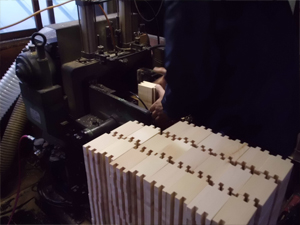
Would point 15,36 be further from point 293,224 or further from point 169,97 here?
point 293,224

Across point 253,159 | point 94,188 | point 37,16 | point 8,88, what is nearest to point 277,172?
point 253,159

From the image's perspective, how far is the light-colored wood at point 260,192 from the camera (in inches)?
29.5

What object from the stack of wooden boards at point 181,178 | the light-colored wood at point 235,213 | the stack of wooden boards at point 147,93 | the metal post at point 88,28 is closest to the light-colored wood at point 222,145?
the stack of wooden boards at point 181,178

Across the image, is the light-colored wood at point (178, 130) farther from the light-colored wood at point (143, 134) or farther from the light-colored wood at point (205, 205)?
the light-colored wood at point (205, 205)

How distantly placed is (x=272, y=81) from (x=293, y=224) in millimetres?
1125

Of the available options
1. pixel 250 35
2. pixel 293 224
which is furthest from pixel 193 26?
pixel 293 224

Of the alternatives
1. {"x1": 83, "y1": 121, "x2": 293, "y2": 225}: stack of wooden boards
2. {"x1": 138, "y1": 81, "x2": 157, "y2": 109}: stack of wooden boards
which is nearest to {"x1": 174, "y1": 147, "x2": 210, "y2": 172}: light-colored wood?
{"x1": 83, "y1": 121, "x2": 293, "y2": 225}: stack of wooden boards

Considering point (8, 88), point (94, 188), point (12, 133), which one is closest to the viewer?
point (94, 188)

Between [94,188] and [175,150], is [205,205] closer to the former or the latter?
[175,150]

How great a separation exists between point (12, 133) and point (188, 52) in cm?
161

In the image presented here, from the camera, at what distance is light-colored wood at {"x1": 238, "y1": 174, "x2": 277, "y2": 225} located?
2.46ft

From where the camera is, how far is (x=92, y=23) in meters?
1.48

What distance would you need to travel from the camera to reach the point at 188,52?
2.97 feet

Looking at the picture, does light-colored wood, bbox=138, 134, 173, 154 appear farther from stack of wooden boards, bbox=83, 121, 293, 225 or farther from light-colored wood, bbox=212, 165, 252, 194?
light-colored wood, bbox=212, 165, 252, 194
